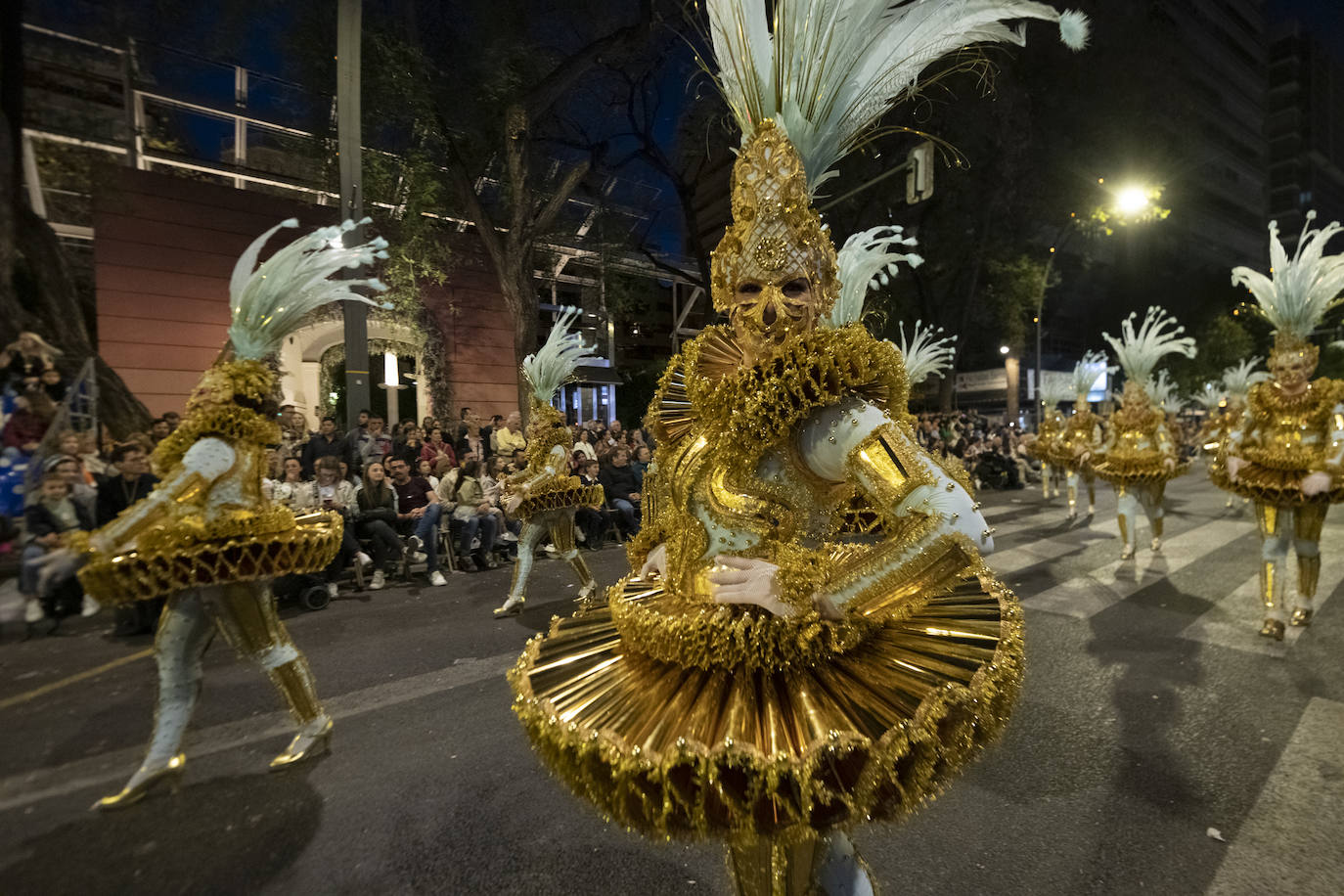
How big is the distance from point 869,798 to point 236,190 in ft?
51.8

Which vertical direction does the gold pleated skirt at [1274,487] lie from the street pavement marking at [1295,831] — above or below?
above

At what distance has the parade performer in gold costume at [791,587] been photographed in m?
1.18

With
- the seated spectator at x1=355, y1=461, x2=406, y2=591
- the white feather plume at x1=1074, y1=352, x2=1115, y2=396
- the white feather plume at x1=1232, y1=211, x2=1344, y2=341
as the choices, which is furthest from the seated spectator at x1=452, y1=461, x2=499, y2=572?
the white feather plume at x1=1074, y1=352, x2=1115, y2=396

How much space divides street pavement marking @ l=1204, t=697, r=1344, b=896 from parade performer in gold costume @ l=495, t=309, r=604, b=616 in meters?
4.71

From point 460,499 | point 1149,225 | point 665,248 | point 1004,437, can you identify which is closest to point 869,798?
point 460,499

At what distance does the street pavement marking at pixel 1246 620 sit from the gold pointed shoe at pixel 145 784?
7.19m

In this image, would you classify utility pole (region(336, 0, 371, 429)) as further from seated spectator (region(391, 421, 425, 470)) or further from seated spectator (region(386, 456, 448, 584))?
seated spectator (region(386, 456, 448, 584))

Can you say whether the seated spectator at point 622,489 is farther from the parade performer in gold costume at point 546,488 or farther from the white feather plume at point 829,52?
the white feather plume at point 829,52

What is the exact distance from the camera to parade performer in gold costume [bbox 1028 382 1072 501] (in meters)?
11.8

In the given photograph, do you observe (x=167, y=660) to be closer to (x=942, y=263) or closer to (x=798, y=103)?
(x=798, y=103)

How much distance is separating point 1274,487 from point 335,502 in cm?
934

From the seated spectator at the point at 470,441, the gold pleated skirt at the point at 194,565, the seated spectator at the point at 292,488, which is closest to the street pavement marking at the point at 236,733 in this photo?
the gold pleated skirt at the point at 194,565

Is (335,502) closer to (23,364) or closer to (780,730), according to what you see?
(23,364)

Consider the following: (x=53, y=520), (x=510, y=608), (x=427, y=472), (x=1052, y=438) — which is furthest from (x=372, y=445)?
(x=1052, y=438)
